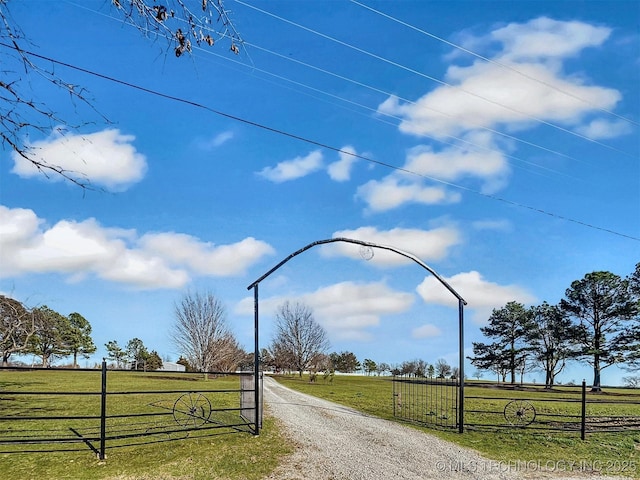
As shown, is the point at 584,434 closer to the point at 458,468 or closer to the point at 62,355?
the point at 458,468

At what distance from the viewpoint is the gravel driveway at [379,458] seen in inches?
335

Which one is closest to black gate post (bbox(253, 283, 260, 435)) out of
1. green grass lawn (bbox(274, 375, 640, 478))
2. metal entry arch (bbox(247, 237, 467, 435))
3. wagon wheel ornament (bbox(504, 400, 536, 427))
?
metal entry arch (bbox(247, 237, 467, 435))

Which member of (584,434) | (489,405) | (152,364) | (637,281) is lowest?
(152,364)

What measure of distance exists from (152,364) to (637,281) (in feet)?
210

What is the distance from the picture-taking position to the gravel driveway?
852 cm

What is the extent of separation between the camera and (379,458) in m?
9.53

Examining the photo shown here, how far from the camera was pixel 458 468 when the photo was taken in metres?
9.02

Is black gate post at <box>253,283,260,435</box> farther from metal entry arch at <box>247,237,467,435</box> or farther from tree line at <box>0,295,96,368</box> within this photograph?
tree line at <box>0,295,96,368</box>

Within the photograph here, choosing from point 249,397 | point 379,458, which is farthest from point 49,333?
point 379,458

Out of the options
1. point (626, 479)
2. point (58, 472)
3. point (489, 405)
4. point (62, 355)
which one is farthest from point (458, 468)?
point (62, 355)

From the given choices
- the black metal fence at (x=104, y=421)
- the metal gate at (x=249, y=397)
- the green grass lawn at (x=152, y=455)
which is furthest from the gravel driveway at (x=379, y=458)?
the black metal fence at (x=104, y=421)

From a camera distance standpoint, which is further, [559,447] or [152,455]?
[559,447]

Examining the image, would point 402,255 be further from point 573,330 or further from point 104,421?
point 573,330

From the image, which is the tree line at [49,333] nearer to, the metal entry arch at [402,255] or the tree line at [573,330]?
the metal entry arch at [402,255]
